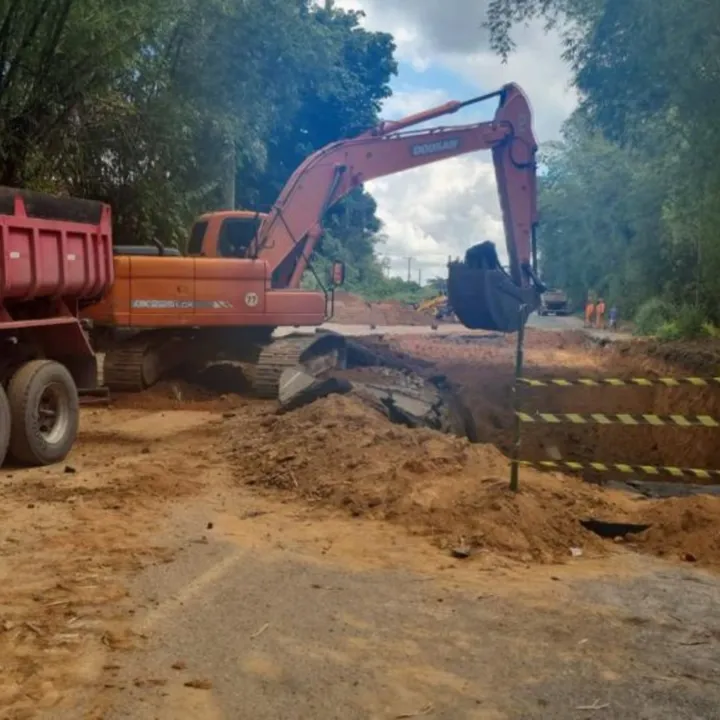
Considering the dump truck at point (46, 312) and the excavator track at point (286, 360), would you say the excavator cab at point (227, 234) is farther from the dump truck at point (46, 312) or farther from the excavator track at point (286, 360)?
the dump truck at point (46, 312)

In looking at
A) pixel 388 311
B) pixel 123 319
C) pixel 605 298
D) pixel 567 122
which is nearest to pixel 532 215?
pixel 123 319

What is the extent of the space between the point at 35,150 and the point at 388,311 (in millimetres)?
35246

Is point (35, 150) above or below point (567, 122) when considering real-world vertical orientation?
below

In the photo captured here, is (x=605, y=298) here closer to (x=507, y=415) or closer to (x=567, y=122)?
(x=567, y=122)

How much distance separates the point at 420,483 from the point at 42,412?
416cm

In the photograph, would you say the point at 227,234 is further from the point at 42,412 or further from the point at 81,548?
the point at 81,548

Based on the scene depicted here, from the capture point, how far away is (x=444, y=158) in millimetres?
16578

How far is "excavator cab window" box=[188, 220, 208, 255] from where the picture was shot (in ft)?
48.0

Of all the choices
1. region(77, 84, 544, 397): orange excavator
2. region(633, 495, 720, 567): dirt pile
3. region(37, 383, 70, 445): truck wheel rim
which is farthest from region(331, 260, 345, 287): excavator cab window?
region(633, 495, 720, 567): dirt pile

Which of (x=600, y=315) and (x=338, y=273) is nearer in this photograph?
(x=338, y=273)

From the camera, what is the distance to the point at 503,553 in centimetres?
671

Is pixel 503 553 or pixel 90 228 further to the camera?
pixel 90 228

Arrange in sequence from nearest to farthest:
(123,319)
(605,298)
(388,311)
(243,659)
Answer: (243,659), (123,319), (388,311), (605,298)

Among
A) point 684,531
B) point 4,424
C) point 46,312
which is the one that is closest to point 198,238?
point 46,312
